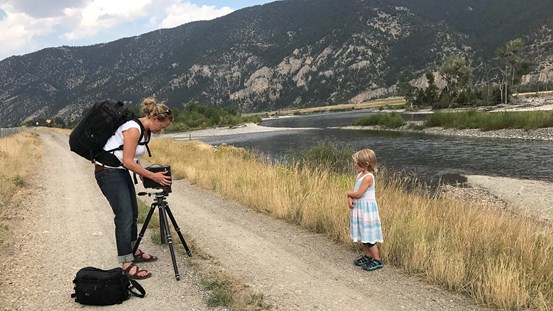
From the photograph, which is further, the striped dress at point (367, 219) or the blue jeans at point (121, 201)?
the striped dress at point (367, 219)

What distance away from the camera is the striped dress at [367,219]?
19.3 ft

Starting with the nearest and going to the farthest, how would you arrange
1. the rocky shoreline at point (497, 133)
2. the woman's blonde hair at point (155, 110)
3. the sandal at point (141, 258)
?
1. the woman's blonde hair at point (155, 110)
2. the sandal at point (141, 258)
3. the rocky shoreline at point (497, 133)

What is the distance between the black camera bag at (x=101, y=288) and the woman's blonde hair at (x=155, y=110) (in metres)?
1.97

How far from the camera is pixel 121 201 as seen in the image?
5312 millimetres

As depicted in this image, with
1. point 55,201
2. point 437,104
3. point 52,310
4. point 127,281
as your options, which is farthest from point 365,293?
point 437,104

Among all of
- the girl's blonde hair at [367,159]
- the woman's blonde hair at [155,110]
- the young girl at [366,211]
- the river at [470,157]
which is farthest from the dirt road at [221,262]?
the river at [470,157]

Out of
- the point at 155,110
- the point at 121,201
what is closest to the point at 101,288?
the point at 121,201

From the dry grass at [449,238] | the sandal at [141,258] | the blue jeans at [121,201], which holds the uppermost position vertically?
the blue jeans at [121,201]

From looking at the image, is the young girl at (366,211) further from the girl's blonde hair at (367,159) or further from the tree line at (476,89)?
the tree line at (476,89)

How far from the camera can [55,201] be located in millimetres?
11609

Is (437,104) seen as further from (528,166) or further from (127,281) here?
(127,281)

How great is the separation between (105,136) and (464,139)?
4140cm

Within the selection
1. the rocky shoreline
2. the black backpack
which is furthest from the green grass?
the black backpack

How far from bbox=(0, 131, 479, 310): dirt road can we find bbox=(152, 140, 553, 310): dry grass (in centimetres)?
29
